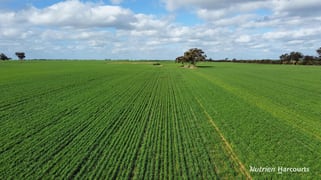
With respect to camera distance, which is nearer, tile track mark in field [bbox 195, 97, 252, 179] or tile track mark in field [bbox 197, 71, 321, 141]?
tile track mark in field [bbox 195, 97, 252, 179]

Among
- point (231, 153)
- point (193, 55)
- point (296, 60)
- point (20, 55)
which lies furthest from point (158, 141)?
point (20, 55)

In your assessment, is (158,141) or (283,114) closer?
(158,141)

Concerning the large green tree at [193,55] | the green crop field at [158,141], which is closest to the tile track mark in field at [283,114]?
the green crop field at [158,141]

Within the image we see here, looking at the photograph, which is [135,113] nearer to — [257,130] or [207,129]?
[207,129]

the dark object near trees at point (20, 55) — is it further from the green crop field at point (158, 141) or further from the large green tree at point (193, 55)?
the green crop field at point (158, 141)

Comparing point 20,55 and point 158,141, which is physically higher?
point 20,55

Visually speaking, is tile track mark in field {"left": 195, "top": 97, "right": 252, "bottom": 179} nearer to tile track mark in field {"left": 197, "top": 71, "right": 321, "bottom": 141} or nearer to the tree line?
tile track mark in field {"left": 197, "top": 71, "right": 321, "bottom": 141}

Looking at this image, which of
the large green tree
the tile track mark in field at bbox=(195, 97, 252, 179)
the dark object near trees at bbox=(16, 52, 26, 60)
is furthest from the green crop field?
the dark object near trees at bbox=(16, 52, 26, 60)

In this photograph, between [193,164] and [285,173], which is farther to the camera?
[193,164]

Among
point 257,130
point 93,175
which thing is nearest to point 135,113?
point 257,130

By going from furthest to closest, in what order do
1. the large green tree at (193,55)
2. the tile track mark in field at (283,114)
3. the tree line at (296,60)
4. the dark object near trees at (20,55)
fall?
the dark object near trees at (20,55) → the tree line at (296,60) → the large green tree at (193,55) → the tile track mark in field at (283,114)

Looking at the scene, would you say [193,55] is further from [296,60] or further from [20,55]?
[20,55]
